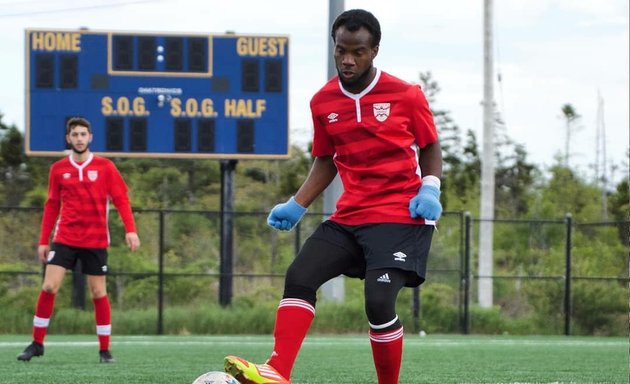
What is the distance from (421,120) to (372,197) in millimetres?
395

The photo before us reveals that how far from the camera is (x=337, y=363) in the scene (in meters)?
9.87

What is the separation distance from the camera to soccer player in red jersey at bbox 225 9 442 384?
5094 millimetres

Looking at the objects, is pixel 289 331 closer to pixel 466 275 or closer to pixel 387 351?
pixel 387 351

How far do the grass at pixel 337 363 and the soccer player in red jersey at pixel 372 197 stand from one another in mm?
2619

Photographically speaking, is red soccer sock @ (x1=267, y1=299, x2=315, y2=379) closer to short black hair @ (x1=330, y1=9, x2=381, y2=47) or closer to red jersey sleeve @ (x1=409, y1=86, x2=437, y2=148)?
red jersey sleeve @ (x1=409, y1=86, x2=437, y2=148)

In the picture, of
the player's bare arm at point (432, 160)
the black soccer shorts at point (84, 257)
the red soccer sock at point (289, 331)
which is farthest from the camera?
the black soccer shorts at point (84, 257)

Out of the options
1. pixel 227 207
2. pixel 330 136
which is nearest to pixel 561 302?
Result: pixel 227 207

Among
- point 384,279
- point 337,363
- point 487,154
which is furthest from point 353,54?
point 487,154

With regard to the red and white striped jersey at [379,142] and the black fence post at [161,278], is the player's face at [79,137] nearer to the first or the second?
the red and white striped jersey at [379,142]

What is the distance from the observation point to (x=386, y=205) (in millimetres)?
5191

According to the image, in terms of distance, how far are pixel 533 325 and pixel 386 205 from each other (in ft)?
48.7

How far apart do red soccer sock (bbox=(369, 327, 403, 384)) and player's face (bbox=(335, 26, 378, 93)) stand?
1.08 m

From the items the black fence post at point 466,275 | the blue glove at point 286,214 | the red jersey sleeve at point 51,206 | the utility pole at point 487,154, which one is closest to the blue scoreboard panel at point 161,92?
the black fence post at point 466,275

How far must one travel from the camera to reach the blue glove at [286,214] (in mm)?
5598
